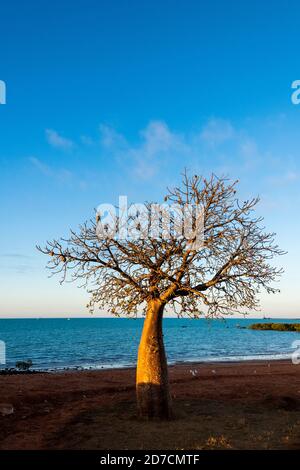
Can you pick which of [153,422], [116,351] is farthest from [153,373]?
[116,351]

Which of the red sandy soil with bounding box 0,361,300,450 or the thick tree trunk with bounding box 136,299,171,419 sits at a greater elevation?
the thick tree trunk with bounding box 136,299,171,419

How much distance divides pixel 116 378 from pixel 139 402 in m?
12.5

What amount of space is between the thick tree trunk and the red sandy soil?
42 cm

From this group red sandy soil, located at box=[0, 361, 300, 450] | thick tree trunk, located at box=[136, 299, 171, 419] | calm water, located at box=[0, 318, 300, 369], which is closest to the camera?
red sandy soil, located at box=[0, 361, 300, 450]

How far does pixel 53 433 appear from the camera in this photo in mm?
11148

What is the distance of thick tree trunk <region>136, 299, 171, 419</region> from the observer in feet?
40.3

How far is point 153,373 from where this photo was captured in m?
12.4

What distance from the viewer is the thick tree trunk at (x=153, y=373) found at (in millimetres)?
12297

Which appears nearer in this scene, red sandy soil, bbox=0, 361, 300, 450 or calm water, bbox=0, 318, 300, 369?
red sandy soil, bbox=0, 361, 300, 450

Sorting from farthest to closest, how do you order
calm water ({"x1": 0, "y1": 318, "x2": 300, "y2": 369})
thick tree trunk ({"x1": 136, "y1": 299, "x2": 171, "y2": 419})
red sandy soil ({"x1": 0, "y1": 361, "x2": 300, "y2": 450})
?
calm water ({"x1": 0, "y1": 318, "x2": 300, "y2": 369}), thick tree trunk ({"x1": 136, "y1": 299, "x2": 171, "y2": 419}), red sandy soil ({"x1": 0, "y1": 361, "x2": 300, "y2": 450})

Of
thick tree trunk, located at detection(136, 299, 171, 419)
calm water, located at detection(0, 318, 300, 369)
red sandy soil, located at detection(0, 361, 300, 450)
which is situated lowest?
calm water, located at detection(0, 318, 300, 369)

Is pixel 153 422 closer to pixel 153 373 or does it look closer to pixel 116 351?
pixel 153 373
